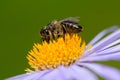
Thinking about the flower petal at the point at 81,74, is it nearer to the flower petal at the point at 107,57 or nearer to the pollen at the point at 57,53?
the flower petal at the point at 107,57

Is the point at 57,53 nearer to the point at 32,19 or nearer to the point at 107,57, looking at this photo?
the point at 107,57

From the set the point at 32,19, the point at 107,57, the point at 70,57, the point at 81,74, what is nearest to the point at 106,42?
the point at 70,57

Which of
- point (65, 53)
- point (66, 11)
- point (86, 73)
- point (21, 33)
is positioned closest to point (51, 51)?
point (65, 53)

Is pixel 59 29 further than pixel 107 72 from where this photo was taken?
Yes

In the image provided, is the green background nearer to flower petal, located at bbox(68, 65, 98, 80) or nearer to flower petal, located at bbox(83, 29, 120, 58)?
flower petal, located at bbox(83, 29, 120, 58)

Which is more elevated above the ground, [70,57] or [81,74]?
[70,57]

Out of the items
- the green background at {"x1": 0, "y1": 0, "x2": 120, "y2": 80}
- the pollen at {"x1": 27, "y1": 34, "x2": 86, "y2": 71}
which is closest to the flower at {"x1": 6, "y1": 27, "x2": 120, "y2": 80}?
the pollen at {"x1": 27, "y1": 34, "x2": 86, "y2": 71}
